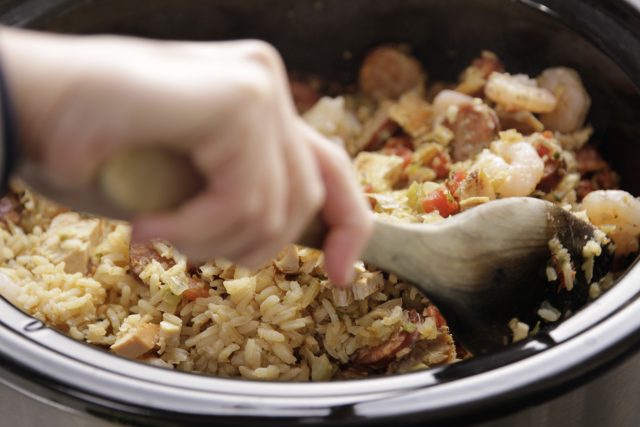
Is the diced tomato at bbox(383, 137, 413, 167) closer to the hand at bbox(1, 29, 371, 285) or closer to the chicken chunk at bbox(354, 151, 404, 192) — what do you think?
the chicken chunk at bbox(354, 151, 404, 192)

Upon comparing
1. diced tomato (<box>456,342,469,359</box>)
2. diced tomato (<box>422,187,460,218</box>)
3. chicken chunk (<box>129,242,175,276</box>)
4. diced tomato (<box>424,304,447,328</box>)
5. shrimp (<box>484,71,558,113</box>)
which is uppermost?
shrimp (<box>484,71,558,113</box>)

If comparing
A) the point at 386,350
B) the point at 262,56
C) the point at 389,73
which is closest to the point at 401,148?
the point at 389,73

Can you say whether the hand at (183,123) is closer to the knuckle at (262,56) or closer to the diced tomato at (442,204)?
the knuckle at (262,56)

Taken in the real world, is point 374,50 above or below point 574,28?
below

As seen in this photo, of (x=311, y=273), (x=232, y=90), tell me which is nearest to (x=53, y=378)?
(x=311, y=273)

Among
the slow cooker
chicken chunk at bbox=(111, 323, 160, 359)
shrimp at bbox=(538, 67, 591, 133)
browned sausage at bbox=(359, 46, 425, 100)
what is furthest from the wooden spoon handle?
browned sausage at bbox=(359, 46, 425, 100)

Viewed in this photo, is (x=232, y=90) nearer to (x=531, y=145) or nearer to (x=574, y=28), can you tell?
(x=531, y=145)

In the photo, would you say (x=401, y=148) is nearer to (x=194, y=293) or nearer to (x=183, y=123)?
(x=194, y=293)

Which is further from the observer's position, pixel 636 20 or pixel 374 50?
pixel 374 50
